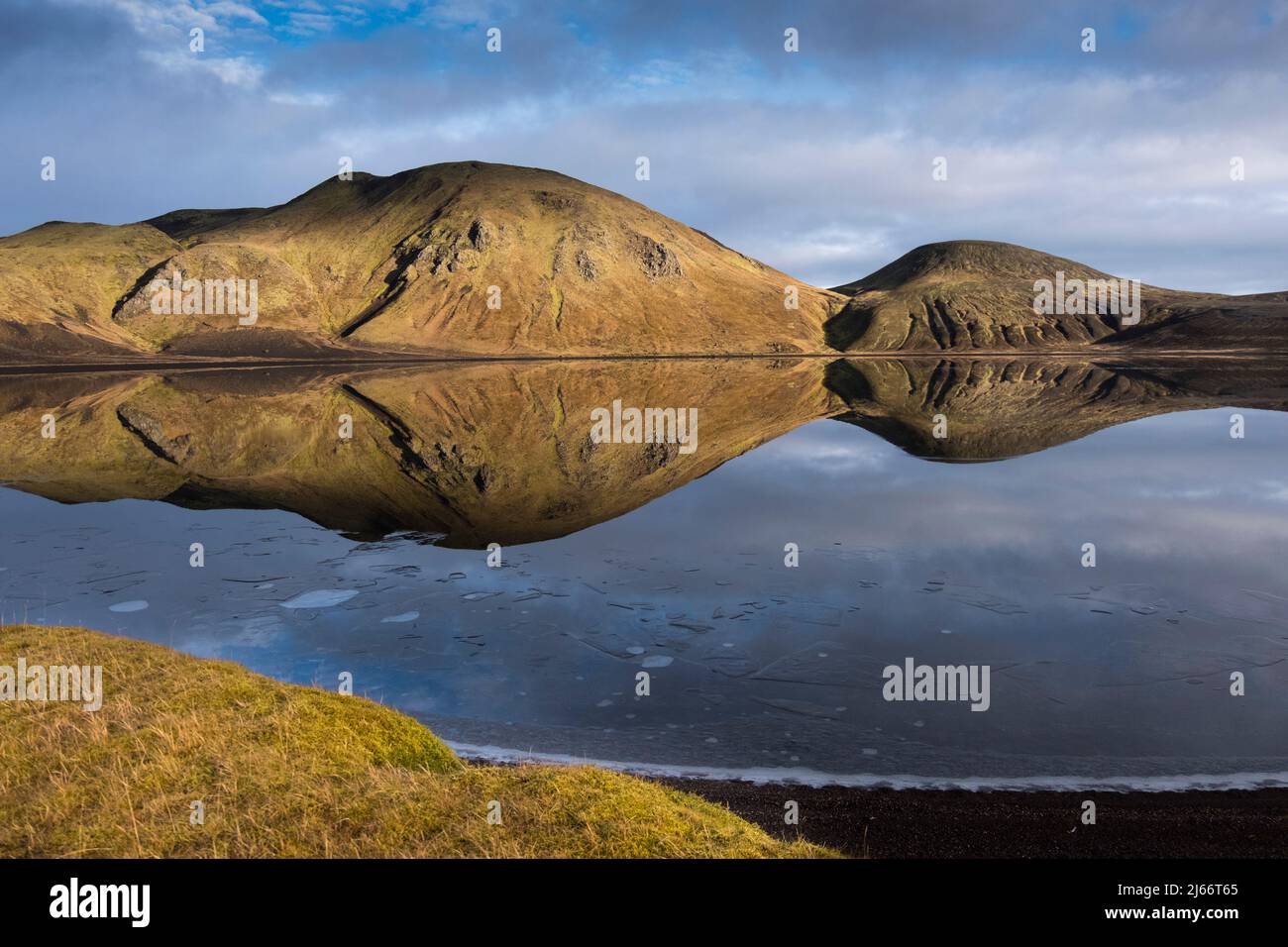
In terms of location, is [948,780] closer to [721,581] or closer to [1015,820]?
[1015,820]

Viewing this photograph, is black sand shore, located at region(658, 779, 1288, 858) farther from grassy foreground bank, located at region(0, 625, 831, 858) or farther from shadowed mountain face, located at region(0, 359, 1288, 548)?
shadowed mountain face, located at region(0, 359, 1288, 548)

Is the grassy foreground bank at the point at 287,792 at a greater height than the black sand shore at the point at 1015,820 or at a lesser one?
greater

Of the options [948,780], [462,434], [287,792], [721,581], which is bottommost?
[948,780]

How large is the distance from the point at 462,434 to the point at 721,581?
2773cm

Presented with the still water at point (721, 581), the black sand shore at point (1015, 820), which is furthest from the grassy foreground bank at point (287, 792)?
the still water at point (721, 581)

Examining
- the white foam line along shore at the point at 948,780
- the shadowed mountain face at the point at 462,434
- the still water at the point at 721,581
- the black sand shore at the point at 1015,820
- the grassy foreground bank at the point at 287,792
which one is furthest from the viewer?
the shadowed mountain face at the point at 462,434

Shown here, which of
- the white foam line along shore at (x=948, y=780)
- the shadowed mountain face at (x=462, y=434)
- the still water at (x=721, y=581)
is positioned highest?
the shadowed mountain face at (x=462, y=434)

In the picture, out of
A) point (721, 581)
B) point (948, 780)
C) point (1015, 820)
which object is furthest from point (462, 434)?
point (1015, 820)

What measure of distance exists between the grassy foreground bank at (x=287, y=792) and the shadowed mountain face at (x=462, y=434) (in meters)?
15.9

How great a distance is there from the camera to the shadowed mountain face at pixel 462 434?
111ft

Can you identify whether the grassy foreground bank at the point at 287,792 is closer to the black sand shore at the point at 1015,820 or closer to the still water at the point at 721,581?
the black sand shore at the point at 1015,820

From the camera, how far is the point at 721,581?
23531mm

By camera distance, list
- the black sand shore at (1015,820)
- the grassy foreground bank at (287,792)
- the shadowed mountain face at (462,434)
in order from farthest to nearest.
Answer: the shadowed mountain face at (462,434), the black sand shore at (1015,820), the grassy foreground bank at (287,792)

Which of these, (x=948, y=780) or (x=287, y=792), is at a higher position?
(x=287, y=792)
